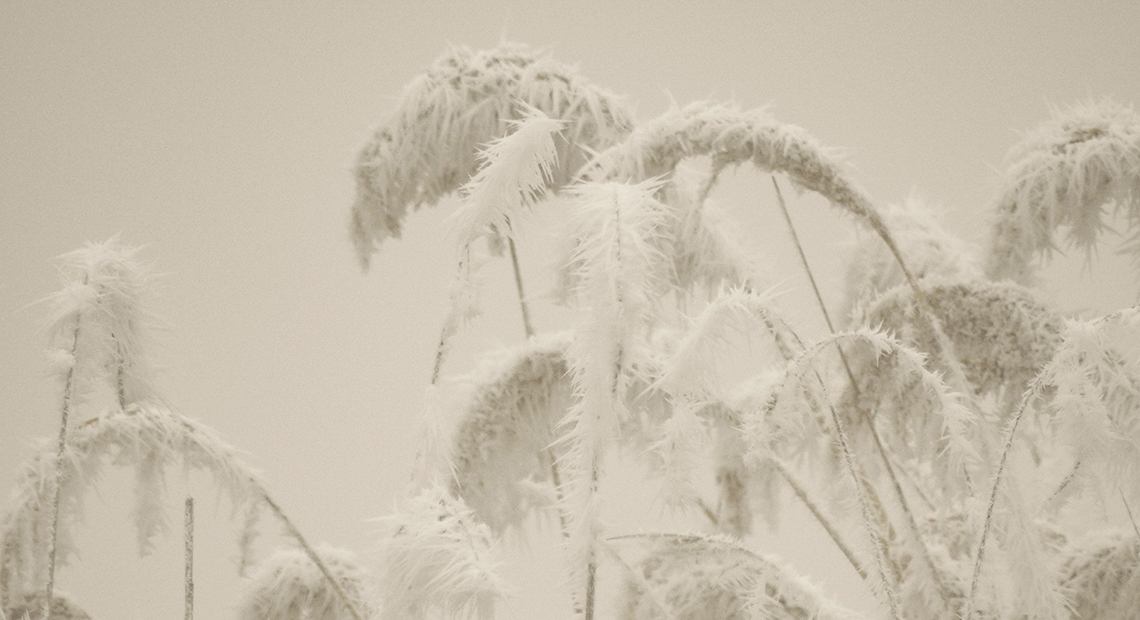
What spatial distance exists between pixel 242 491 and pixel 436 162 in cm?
87

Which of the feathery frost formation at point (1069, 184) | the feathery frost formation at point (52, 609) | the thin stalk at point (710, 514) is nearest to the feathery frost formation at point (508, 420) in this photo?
the thin stalk at point (710, 514)

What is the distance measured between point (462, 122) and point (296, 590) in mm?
758

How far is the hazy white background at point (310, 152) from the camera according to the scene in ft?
8.52

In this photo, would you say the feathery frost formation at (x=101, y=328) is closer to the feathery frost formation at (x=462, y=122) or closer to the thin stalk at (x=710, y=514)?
the feathery frost formation at (x=462, y=122)

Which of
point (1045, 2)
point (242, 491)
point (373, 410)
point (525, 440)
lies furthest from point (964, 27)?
point (242, 491)

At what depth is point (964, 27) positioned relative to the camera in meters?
3.72

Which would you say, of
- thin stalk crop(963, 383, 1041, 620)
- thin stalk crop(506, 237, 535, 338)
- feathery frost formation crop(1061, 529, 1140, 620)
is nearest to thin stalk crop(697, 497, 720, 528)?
thin stalk crop(506, 237, 535, 338)

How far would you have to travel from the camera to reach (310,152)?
464cm

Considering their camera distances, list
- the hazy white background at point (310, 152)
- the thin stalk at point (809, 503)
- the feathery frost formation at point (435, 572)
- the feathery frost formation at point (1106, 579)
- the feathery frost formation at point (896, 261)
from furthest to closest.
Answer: the hazy white background at point (310, 152) → the feathery frost formation at point (896, 261) → the feathery frost formation at point (1106, 579) → the thin stalk at point (809, 503) → the feathery frost formation at point (435, 572)

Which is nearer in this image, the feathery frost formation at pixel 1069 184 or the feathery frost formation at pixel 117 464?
the feathery frost formation at pixel 117 464

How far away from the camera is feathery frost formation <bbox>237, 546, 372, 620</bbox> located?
1265 mm

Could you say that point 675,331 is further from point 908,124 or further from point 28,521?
point 908,124

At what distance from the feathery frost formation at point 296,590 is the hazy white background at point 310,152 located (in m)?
0.87

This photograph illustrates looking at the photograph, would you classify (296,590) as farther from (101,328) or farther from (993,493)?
(993,493)
